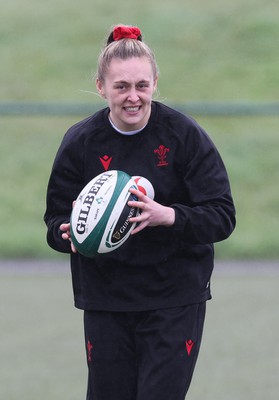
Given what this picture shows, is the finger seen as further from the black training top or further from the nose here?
the nose

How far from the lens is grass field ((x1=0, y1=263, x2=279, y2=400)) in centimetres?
639

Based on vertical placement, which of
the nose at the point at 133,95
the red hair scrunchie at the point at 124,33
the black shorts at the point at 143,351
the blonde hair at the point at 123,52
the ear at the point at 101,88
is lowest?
the black shorts at the point at 143,351

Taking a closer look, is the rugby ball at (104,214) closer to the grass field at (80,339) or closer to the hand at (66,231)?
the hand at (66,231)

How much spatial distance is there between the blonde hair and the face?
20 millimetres

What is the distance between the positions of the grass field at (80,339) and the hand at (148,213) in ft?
6.76

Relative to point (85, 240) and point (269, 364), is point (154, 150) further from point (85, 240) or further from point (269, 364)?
point (269, 364)

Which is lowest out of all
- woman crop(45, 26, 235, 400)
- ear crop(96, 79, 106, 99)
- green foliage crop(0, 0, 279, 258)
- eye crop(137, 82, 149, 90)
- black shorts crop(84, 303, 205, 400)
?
black shorts crop(84, 303, 205, 400)

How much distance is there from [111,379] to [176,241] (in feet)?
2.01

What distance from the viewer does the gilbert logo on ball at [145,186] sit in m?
4.48

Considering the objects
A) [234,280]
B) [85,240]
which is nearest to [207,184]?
[85,240]

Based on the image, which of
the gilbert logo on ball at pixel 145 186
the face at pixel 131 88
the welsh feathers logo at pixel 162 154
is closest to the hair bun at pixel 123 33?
the face at pixel 131 88

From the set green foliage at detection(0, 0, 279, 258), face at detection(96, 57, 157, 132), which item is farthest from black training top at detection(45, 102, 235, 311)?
green foliage at detection(0, 0, 279, 258)

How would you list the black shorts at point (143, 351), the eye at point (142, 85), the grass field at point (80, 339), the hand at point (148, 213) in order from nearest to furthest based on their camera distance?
1. the hand at point (148, 213)
2. the eye at point (142, 85)
3. the black shorts at point (143, 351)
4. the grass field at point (80, 339)

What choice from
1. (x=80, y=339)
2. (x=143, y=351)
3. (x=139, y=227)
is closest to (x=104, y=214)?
(x=139, y=227)
